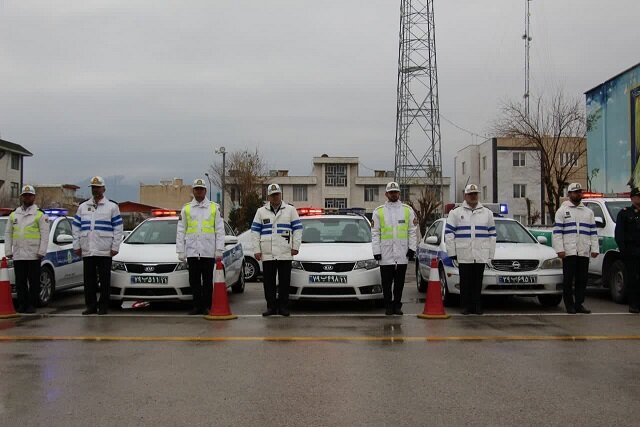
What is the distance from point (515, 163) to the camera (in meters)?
55.8

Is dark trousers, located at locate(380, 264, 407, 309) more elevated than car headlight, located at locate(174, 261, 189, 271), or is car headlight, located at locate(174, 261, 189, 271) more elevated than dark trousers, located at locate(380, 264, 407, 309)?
car headlight, located at locate(174, 261, 189, 271)

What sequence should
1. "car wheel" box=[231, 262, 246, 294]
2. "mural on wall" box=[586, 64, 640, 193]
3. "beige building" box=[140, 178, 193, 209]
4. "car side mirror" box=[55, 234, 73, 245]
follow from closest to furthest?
"car side mirror" box=[55, 234, 73, 245]
"car wheel" box=[231, 262, 246, 294]
"mural on wall" box=[586, 64, 640, 193]
"beige building" box=[140, 178, 193, 209]

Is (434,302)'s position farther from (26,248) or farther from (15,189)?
(15,189)

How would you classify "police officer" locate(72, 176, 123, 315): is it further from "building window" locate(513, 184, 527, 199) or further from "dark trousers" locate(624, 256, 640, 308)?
"building window" locate(513, 184, 527, 199)

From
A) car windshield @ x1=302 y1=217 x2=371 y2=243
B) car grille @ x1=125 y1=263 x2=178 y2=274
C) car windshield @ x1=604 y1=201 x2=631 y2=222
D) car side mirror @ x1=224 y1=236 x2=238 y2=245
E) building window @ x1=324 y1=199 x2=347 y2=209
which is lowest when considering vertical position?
car grille @ x1=125 y1=263 x2=178 y2=274

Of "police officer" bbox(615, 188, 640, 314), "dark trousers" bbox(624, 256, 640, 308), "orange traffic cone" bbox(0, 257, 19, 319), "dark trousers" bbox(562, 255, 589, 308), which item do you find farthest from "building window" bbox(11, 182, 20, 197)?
"dark trousers" bbox(624, 256, 640, 308)

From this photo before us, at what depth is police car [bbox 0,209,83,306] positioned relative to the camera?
410 inches

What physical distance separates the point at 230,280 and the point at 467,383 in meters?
6.32

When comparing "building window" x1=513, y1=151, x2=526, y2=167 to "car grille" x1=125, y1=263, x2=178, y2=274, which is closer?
"car grille" x1=125, y1=263, x2=178, y2=274

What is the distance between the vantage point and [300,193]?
230ft

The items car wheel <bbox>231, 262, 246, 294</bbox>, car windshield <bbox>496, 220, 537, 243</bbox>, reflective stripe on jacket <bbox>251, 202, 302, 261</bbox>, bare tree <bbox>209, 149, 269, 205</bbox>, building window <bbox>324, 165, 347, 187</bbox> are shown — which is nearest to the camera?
reflective stripe on jacket <bbox>251, 202, 302, 261</bbox>

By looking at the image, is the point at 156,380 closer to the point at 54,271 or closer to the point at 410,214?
the point at 410,214

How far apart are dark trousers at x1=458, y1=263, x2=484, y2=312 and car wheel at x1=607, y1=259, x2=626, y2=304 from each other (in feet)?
9.64

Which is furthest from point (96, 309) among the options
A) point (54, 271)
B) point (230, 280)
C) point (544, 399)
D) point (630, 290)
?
point (630, 290)
